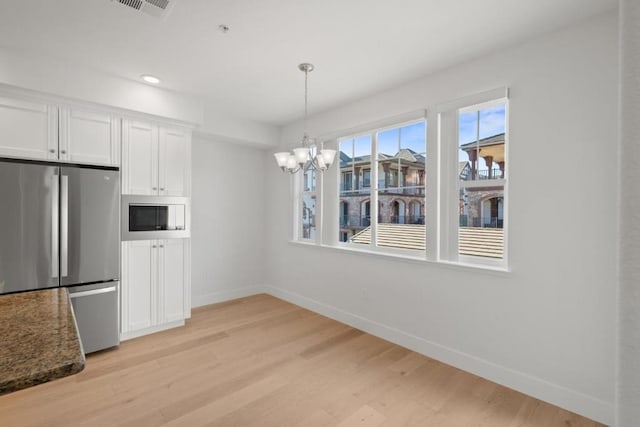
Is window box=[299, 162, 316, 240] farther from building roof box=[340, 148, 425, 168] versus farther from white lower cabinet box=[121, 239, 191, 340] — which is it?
white lower cabinet box=[121, 239, 191, 340]

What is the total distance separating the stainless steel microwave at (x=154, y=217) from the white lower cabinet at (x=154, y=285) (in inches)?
3.4

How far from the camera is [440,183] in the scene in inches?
118

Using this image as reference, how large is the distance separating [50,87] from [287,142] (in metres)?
2.77

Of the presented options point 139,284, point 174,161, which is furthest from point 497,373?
point 174,161

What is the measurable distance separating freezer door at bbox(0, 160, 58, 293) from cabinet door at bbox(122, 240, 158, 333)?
612 millimetres

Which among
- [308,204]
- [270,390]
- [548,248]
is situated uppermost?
[308,204]

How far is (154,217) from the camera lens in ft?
11.6

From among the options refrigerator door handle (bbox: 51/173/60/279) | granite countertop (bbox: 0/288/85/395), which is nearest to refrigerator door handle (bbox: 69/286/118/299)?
refrigerator door handle (bbox: 51/173/60/279)

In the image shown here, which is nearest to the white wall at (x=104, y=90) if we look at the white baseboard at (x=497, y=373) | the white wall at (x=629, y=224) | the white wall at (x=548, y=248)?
the white wall at (x=548, y=248)

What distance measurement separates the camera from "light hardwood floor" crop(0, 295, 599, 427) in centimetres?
214

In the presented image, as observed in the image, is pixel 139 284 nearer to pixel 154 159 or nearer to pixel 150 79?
pixel 154 159

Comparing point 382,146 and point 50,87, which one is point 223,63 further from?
point 382,146

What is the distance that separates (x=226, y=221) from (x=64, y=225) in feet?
6.93

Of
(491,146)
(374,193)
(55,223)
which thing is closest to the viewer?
(491,146)
